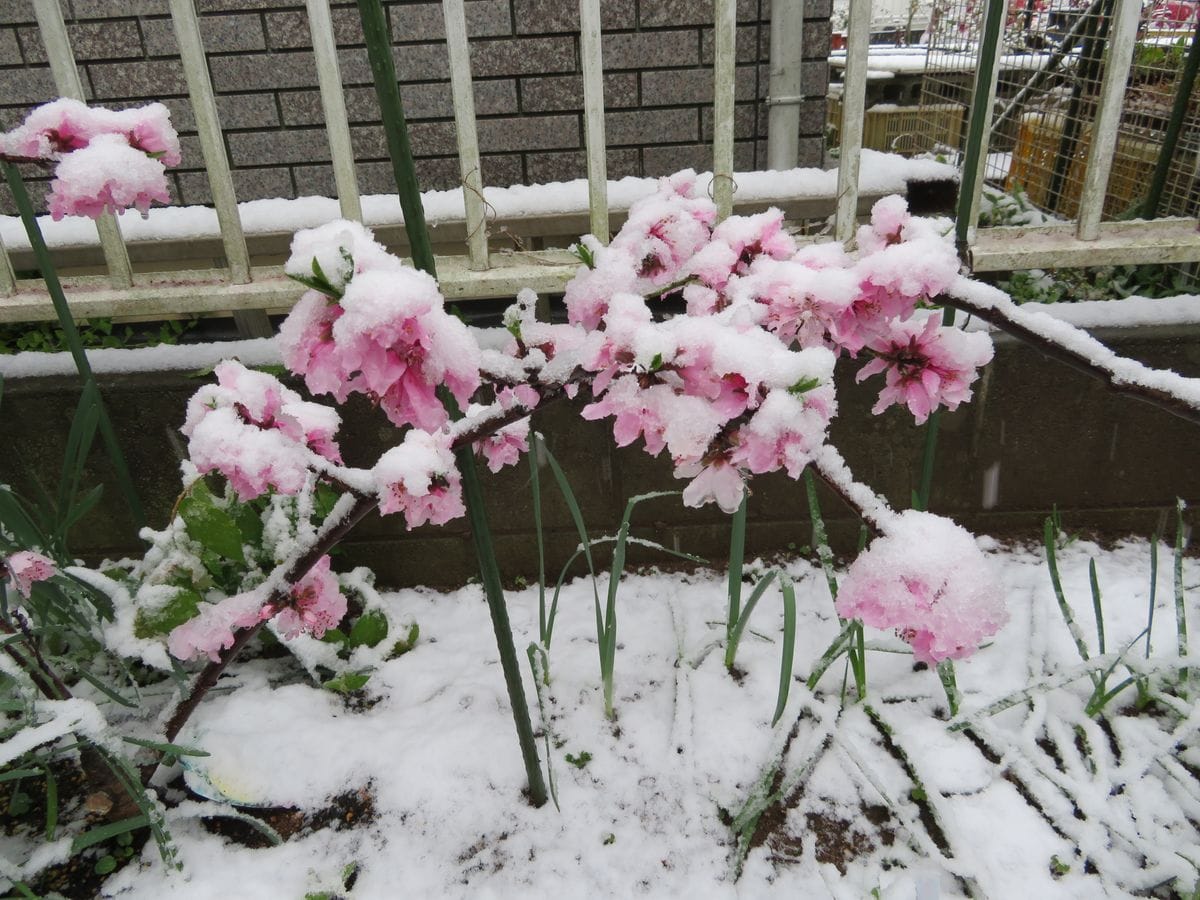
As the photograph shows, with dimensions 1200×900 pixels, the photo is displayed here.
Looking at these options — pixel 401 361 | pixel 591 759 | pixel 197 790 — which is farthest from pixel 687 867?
A: pixel 401 361

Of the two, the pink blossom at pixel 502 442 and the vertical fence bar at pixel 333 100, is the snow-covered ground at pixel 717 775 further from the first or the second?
the vertical fence bar at pixel 333 100

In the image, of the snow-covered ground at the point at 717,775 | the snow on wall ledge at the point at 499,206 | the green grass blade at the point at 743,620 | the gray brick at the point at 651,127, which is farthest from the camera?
the gray brick at the point at 651,127

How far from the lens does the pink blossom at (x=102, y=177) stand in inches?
43.3

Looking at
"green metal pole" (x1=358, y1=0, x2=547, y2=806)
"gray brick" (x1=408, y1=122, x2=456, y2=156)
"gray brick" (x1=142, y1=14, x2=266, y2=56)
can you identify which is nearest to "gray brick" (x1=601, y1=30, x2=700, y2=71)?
"gray brick" (x1=408, y1=122, x2=456, y2=156)

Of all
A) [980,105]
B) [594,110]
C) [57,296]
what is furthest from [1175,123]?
[57,296]

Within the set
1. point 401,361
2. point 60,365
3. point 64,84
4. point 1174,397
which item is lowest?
point 60,365

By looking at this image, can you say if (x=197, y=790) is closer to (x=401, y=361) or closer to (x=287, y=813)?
(x=287, y=813)

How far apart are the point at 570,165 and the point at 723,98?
7.02 feet

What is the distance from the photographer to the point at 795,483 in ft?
6.09

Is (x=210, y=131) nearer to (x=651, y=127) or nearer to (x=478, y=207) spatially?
(x=478, y=207)

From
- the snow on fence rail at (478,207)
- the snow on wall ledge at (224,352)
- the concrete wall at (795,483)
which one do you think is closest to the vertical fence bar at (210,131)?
the snow on fence rail at (478,207)

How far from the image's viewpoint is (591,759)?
143 centimetres

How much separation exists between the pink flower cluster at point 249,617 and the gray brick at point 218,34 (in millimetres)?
3080

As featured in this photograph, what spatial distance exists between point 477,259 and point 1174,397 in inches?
51.9
